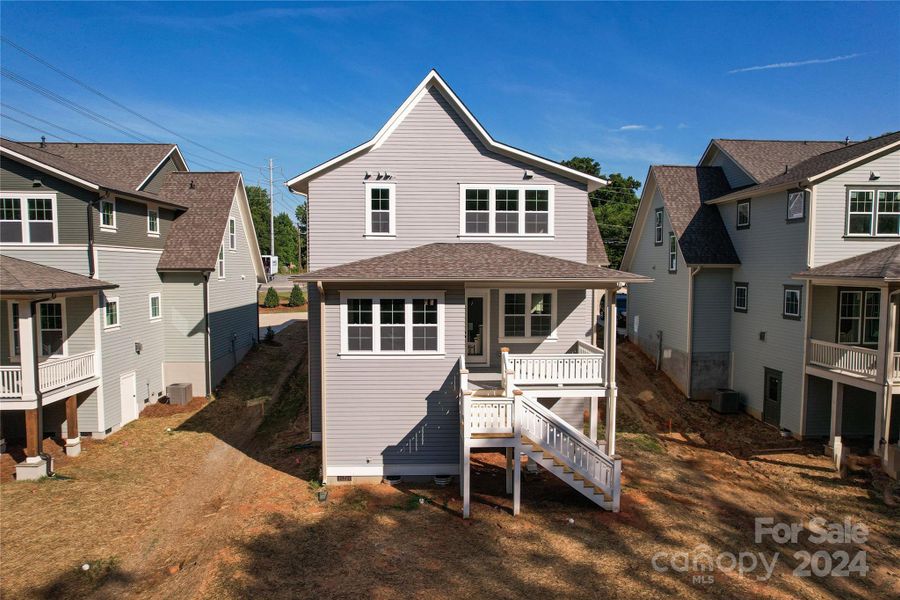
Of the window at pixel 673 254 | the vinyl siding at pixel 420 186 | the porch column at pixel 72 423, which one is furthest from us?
the window at pixel 673 254

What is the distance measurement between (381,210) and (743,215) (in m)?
15.3

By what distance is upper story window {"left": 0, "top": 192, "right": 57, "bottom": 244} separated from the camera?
16609mm

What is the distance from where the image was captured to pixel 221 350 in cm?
2323

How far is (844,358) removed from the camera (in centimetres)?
1602

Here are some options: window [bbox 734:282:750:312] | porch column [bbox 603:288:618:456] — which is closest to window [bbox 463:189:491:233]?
porch column [bbox 603:288:618:456]

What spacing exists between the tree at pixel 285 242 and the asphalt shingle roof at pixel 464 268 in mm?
81717

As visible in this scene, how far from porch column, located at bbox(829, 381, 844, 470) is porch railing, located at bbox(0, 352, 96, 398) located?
23640 mm

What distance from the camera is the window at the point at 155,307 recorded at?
2070 centimetres

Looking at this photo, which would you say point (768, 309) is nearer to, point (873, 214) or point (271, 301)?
point (873, 214)

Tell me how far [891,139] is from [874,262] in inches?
184

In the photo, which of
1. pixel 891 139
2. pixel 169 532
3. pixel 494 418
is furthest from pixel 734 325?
pixel 169 532

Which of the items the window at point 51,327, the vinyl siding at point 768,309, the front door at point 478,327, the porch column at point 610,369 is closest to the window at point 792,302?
the vinyl siding at point 768,309

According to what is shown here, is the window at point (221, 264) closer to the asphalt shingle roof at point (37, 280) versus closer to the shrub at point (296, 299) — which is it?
the asphalt shingle roof at point (37, 280)

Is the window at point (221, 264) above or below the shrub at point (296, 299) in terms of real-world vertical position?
above
